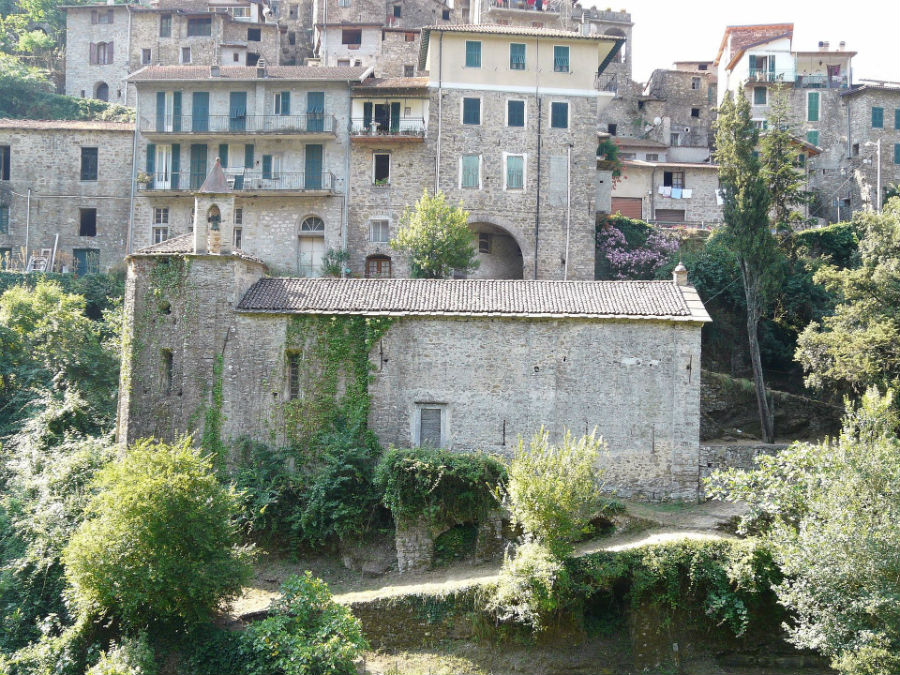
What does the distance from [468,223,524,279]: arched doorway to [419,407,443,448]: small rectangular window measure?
1277cm

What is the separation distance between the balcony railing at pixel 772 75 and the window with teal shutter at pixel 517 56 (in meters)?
17.9

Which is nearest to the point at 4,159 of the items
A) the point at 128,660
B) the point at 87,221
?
the point at 87,221

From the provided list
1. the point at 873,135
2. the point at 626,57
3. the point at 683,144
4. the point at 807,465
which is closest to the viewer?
the point at 807,465

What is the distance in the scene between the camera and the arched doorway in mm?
39125

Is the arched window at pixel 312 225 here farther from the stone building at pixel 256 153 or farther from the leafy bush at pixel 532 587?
the leafy bush at pixel 532 587

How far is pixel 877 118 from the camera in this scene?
1937 inches

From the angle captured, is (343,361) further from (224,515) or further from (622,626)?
(622,626)

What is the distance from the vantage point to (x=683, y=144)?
54.4m

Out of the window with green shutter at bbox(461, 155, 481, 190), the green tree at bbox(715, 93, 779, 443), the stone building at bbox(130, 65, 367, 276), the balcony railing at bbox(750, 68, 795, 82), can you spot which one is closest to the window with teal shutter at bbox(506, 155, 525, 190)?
the window with green shutter at bbox(461, 155, 481, 190)

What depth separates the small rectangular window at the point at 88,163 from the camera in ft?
134

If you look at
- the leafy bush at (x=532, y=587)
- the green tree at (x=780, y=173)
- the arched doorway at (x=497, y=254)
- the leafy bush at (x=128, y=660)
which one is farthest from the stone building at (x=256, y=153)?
the leafy bush at (x=532, y=587)

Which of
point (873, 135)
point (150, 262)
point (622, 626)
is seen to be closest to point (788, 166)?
point (873, 135)

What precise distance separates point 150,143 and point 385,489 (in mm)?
22220

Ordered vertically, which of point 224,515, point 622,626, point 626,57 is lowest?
point 622,626
